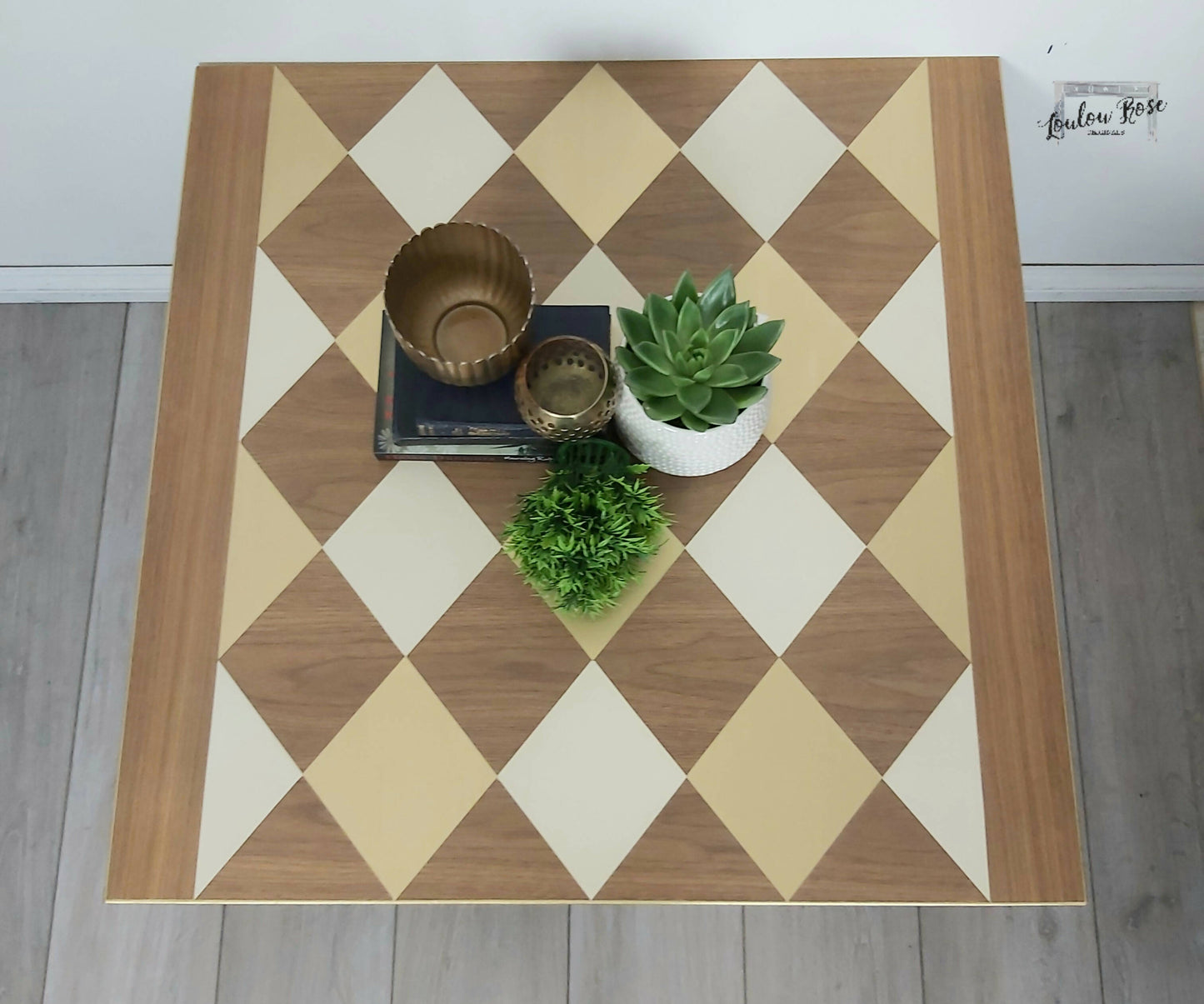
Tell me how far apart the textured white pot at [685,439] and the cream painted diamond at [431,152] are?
331mm

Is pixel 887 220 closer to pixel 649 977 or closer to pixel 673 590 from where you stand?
pixel 673 590

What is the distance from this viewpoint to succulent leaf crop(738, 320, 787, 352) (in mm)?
Result: 738

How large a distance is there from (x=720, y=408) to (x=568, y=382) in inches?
5.5

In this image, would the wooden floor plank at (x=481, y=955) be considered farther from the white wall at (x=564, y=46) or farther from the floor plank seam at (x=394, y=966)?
the white wall at (x=564, y=46)

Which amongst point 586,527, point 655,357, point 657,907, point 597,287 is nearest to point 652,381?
point 655,357

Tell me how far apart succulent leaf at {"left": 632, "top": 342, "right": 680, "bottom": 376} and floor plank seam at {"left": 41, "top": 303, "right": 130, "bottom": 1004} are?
1204 millimetres

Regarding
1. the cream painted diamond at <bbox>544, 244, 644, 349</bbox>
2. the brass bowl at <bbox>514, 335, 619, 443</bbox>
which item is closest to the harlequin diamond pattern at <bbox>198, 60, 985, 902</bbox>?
the cream painted diamond at <bbox>544, 244, 644, 349</bbox>

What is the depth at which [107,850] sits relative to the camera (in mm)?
1443

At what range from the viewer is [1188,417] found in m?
1.60

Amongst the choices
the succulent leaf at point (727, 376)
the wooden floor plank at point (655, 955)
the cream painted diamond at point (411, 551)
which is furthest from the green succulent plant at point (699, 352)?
the wooden floor plank at point (655, 955)

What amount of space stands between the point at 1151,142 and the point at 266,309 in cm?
109

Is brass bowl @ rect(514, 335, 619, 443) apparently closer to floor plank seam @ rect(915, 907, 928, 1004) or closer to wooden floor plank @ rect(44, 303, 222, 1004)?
wooden floor plank @ rect(44, 303, 222, 1004)

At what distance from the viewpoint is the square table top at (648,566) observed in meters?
0.83

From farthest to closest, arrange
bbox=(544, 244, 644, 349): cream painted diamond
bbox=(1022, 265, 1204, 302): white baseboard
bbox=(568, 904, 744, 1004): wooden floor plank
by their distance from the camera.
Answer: bbox=(1022, 265, 1204, 302): white baseboard → bbox=(568, 904, 744, 1004): wooden floor plank → bbox=(544, 244, 644, 349): cream painted diamond
